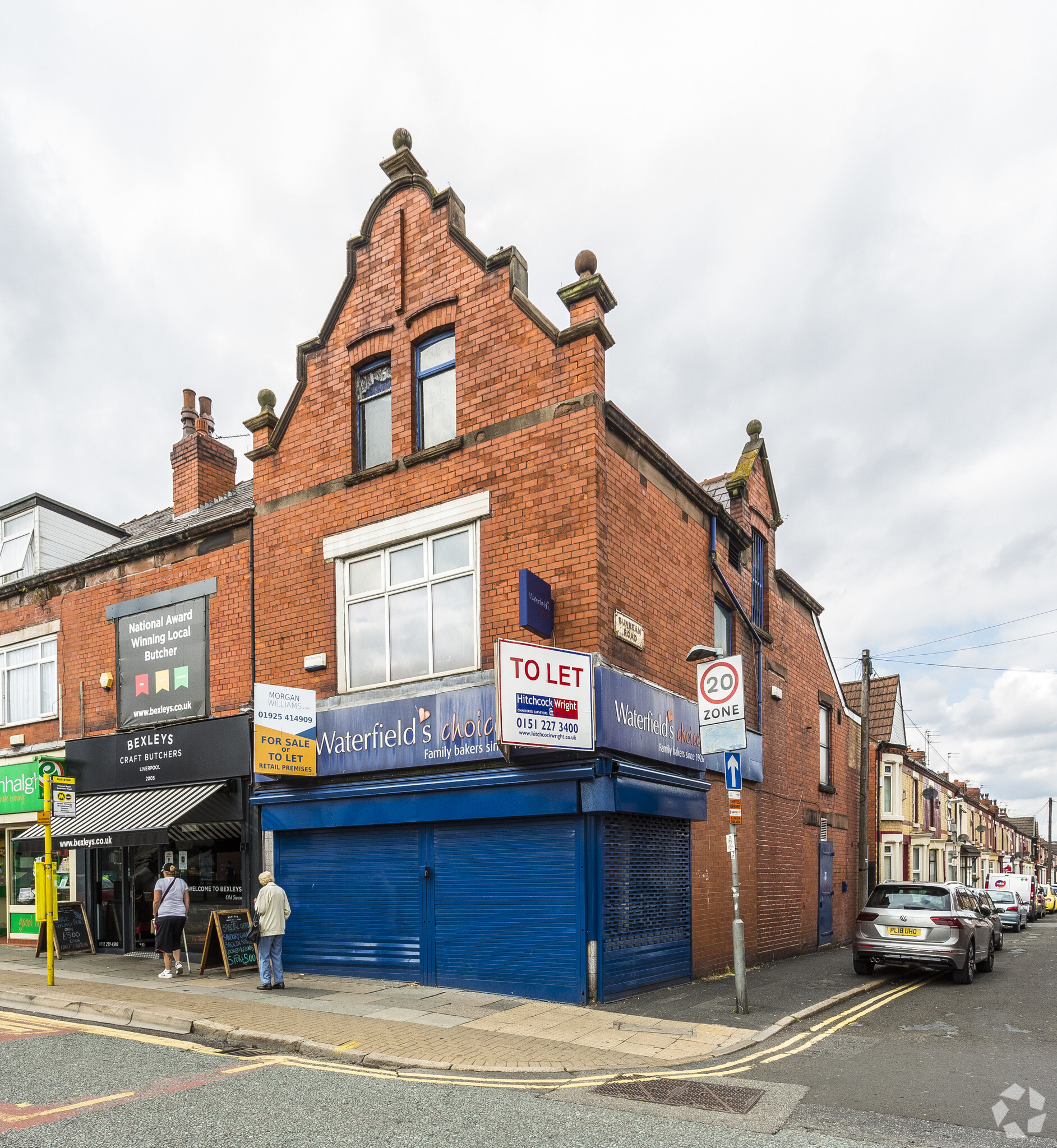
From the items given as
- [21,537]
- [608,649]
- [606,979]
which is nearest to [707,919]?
[606,979]

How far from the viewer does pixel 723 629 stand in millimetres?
16672

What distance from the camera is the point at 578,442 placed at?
39.1 ft

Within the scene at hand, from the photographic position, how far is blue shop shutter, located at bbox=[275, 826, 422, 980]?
41.0 ft

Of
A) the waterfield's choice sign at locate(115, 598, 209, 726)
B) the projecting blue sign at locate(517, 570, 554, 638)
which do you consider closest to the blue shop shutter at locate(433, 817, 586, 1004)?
the projecting blue sign at locate(517, 570, 554, 638)

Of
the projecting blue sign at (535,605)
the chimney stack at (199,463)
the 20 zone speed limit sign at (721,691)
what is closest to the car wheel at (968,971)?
the 20 zone speed limit sign at (721,691)

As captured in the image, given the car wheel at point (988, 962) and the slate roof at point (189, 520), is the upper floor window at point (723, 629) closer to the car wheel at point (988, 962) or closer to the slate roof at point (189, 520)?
the car wheel at point (988, 962)

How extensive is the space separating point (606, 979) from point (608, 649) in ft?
12.7

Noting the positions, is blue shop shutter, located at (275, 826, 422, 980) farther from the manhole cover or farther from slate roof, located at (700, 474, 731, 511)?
slate roof, located at (700, 474, 731, 511)

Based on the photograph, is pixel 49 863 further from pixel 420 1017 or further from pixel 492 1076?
pixel 492 1076

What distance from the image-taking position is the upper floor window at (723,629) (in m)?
16.3

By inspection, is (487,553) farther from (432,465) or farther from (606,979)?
(606,979)

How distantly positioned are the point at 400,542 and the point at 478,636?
82.5 inches

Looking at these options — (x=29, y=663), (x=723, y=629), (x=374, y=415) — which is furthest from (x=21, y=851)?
(x=723, y=629)

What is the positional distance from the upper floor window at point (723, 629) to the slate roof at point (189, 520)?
8.23 m
